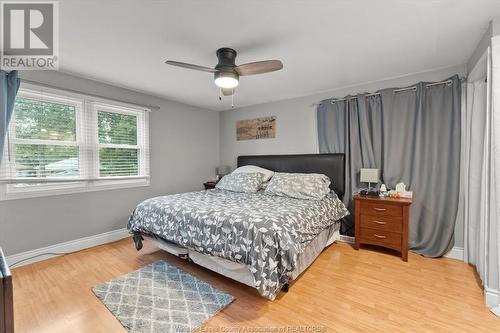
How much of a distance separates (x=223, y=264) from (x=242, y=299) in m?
0.33

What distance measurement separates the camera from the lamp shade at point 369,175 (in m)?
2.95

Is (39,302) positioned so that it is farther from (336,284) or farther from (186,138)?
(186,138)

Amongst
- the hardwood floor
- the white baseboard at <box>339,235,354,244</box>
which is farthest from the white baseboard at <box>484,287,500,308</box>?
the white baseboard at <box>339,235,354,244</box>

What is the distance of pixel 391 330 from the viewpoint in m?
1.59

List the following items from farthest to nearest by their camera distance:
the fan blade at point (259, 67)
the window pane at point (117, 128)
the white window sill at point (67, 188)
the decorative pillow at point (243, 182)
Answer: the decorative pillow at point (243, 182) → the window pane at point (117, 128) → the white window sill at point (67, 188) → the fan blade at point (259, 67)

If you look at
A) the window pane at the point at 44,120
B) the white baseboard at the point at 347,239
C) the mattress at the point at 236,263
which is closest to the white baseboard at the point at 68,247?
the mattress at the point at 236,263

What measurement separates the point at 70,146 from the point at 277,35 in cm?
288

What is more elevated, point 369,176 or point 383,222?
point 369,176

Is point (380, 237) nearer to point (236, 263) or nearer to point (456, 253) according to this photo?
point (456, 253)

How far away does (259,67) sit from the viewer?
2.05 metres

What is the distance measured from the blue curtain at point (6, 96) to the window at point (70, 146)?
184 mm

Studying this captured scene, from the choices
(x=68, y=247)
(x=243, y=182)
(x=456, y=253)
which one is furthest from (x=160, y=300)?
(x=456, y=253)

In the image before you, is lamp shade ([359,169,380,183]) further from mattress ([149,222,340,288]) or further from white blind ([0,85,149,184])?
white blind ([0,85,149,184])

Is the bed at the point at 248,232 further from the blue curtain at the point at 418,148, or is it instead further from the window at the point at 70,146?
the window at the point at 70,146
